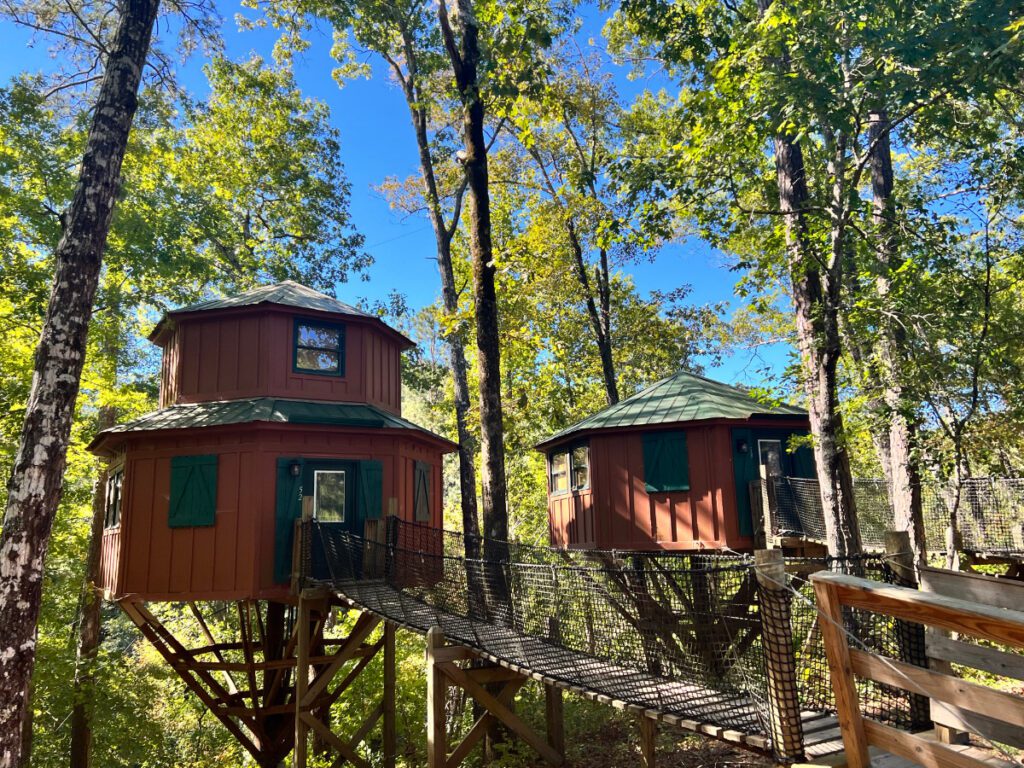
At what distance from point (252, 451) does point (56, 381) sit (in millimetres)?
4380

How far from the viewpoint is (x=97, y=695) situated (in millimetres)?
14695

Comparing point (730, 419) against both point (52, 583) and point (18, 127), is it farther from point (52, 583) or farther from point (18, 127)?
→ point (52, 583)

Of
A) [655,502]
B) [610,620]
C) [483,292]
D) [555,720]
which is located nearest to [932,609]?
[610,620]

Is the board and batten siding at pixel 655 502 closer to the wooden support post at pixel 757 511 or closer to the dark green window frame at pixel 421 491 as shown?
the wooden support post at pixel 757 511

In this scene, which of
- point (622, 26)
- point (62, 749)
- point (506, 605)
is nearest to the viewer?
point (506, 605)

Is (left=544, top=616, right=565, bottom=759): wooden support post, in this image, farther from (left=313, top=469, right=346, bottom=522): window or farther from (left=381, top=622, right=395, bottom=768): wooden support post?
(left=313, top=469, right=346, bottom=522): window

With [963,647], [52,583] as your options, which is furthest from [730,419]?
[52,583]

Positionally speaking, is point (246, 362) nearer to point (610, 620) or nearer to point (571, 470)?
point (571, 470)

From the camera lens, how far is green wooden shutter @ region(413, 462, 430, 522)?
1326cm

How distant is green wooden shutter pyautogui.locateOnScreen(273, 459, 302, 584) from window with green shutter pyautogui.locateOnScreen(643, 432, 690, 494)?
7.27m

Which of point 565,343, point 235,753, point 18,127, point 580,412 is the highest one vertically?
point 18,127

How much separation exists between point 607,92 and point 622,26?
8.98 feet

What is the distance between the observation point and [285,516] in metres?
11.1

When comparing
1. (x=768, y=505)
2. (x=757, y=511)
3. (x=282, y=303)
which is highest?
(x=282, y=303)
